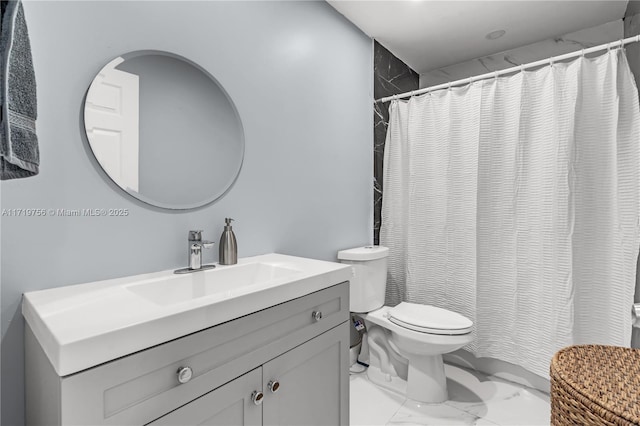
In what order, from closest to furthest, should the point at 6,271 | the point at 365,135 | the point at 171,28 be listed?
the point at 6,271, the point at 171,28, the point at 365,135

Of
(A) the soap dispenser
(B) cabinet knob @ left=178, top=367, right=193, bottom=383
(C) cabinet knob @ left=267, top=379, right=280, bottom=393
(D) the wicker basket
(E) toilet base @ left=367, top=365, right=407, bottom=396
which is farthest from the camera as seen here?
(E) toilet base @ left=367, top=365, right=407, bottom=396

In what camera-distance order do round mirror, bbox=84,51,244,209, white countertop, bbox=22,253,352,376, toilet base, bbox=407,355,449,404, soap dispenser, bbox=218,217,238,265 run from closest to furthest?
white countertop, bbox=22,253,352,376, round mirror, bbox=84,51,244,209, soap dispenser, bbox=218,217,238,265, toilet base, bbox=407,355,449,404

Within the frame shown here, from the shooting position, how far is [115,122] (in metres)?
1.16

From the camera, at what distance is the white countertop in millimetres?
645

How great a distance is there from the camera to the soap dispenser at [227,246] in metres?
1.38

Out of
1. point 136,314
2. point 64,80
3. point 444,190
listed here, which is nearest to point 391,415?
point 444,190

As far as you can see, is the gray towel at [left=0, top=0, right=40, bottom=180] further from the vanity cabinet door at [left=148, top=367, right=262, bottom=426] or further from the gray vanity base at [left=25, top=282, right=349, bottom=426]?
the vanity cabinet door at [left=148, top=367, right=262, bottom=426]

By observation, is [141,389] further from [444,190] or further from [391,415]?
[444,190]

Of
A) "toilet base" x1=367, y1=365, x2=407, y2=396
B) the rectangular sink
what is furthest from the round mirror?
"toilet base" x1=367, y1=365, x2=407, y2=396

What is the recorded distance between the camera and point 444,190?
7.30ft

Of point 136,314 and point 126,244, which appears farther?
point 126,244

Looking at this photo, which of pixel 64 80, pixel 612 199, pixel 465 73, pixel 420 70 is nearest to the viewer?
pixel 64 80

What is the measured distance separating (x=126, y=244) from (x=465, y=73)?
2.89 meters

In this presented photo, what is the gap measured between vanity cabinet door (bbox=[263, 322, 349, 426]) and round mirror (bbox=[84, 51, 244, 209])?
28.0 inches
